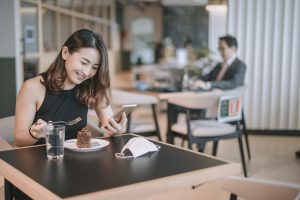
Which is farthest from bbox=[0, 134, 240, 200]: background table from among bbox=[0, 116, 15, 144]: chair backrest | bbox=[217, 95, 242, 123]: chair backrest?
bbox=[217, 95, 242, 123]: chair backrest

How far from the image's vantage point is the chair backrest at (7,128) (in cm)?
244

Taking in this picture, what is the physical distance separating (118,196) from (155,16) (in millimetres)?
13892

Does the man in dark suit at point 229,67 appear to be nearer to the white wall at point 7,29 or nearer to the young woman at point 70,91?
the white wall at point 7,29

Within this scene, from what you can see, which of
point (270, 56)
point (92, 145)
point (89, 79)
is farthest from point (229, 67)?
point (92, 145)

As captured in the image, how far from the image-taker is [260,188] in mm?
1848

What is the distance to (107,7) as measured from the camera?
386 inches

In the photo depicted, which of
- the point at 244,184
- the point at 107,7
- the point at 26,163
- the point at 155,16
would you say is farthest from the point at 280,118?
the point at 155,16

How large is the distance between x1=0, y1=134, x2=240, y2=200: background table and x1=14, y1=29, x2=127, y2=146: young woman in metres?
0.22

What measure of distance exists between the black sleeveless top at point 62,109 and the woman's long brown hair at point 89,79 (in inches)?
1.1

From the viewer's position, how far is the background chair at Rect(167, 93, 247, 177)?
11.6 feet

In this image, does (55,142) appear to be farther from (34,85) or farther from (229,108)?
(229,108)

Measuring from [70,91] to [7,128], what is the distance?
1.43ft

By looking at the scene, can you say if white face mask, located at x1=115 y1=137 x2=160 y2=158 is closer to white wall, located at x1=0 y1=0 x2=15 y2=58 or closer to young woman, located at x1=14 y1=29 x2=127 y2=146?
young woman, located at x1=14 y1=29 x2=127 y2=146

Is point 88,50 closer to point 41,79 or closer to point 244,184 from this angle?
point 41,79
